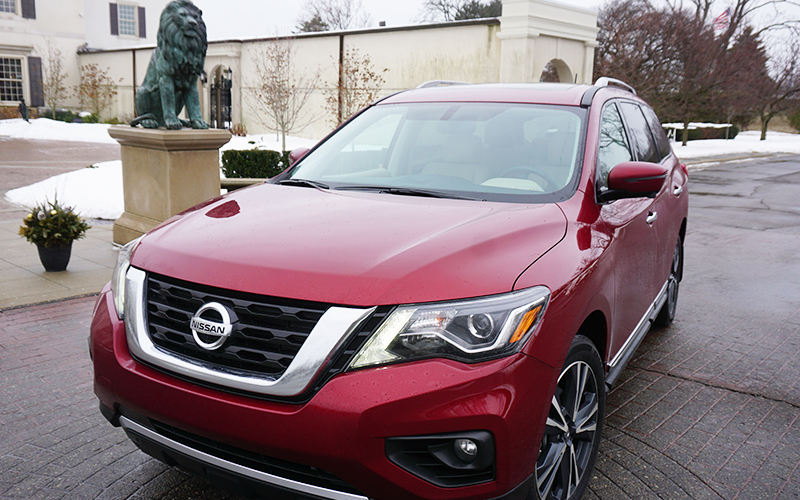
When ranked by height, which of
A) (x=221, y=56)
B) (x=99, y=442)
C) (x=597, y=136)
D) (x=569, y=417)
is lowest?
(x=99, y=442)

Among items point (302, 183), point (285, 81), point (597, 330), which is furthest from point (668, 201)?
point (285, 81)

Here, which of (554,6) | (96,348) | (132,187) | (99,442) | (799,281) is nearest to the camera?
(96,348)

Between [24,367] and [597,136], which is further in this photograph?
[24,367]

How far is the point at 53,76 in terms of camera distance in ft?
126

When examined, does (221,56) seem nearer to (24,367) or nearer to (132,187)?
(132,187)

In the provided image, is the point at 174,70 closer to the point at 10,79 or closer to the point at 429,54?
the point at 429,54

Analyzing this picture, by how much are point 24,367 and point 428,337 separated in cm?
340

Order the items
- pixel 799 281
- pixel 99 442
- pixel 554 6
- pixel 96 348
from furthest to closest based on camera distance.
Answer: pixel 554 6, pixel 799 281, pixel 99 442, pixel 96 348

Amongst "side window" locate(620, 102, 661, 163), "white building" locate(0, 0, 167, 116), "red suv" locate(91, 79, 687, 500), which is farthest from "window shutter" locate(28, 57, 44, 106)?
"red suv" locate(91, 79, 687, 500)

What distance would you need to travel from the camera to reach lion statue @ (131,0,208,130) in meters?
7.50

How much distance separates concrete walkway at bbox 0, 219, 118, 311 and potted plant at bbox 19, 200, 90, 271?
149mm

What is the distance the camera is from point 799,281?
7.39 meters

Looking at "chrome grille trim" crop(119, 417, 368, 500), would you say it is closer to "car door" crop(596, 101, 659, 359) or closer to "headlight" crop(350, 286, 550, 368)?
"headlight" crop(350, 286, 550, 368)

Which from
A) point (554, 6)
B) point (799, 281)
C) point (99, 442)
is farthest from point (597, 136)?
point (554, 6)
